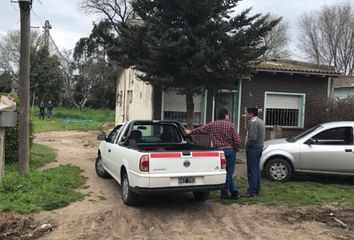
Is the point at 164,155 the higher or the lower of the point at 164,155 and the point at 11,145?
the higher

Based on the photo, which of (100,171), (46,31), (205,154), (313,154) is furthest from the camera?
(46,31)

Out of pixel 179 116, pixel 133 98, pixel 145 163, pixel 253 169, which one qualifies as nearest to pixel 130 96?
pixel 133 98

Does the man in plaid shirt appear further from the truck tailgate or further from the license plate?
the license plate

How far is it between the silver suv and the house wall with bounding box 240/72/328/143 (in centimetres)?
643

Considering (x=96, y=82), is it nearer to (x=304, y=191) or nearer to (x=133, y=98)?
(x=133, y=98)

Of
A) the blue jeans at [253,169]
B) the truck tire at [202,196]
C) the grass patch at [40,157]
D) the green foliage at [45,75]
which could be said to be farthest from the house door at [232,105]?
the green foliage at [45,75]

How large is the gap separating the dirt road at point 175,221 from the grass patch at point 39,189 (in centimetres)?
30

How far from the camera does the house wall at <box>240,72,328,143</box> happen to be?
59.6 ft

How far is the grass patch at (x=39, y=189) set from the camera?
8.39 metres

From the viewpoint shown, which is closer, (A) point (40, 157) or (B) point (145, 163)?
(B) point (145, 163)

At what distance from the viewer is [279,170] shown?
11.5 meters

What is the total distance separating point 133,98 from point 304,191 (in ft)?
45.5

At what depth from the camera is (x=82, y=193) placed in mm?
9727

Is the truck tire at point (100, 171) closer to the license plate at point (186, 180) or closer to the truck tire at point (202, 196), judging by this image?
the truck tire at point (202, 196)
